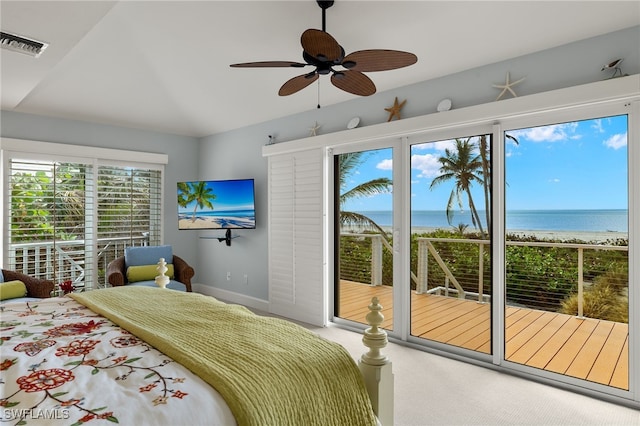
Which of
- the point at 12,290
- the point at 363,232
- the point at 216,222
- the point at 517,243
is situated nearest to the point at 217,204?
the point at 216,222

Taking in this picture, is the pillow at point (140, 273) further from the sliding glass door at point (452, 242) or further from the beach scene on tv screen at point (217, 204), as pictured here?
the sliding glass door at point (452, 242)

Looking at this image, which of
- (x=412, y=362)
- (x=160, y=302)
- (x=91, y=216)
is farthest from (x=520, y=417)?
(x=91, y=216)

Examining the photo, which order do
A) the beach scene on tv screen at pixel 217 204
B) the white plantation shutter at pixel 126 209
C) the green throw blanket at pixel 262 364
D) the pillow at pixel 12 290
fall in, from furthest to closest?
1. the white plantation shutter at pixel 126 209
2. the beach scene on tv screen at pixel 217 204
3. the pillow at pixel 12 290
4. the green throw blanket at pixel 262 364

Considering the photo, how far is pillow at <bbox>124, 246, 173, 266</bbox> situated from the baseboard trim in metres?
1.02

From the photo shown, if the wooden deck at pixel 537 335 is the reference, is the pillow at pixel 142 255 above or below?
above

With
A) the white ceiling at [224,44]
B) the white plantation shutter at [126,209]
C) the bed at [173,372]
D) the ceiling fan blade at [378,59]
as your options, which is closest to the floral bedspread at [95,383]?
the bed at [173,372]

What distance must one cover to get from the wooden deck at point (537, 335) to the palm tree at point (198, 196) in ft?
8.62

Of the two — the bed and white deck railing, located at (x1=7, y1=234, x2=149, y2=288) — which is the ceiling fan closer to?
the bed

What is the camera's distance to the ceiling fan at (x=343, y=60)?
207 cm

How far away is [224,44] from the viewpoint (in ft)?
11.6

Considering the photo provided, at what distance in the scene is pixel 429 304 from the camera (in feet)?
11.8

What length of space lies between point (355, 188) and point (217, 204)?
1.95 meters

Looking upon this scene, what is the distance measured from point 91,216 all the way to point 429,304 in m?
4.22

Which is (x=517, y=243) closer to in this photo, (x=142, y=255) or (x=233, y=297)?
(x=233, y=297)
